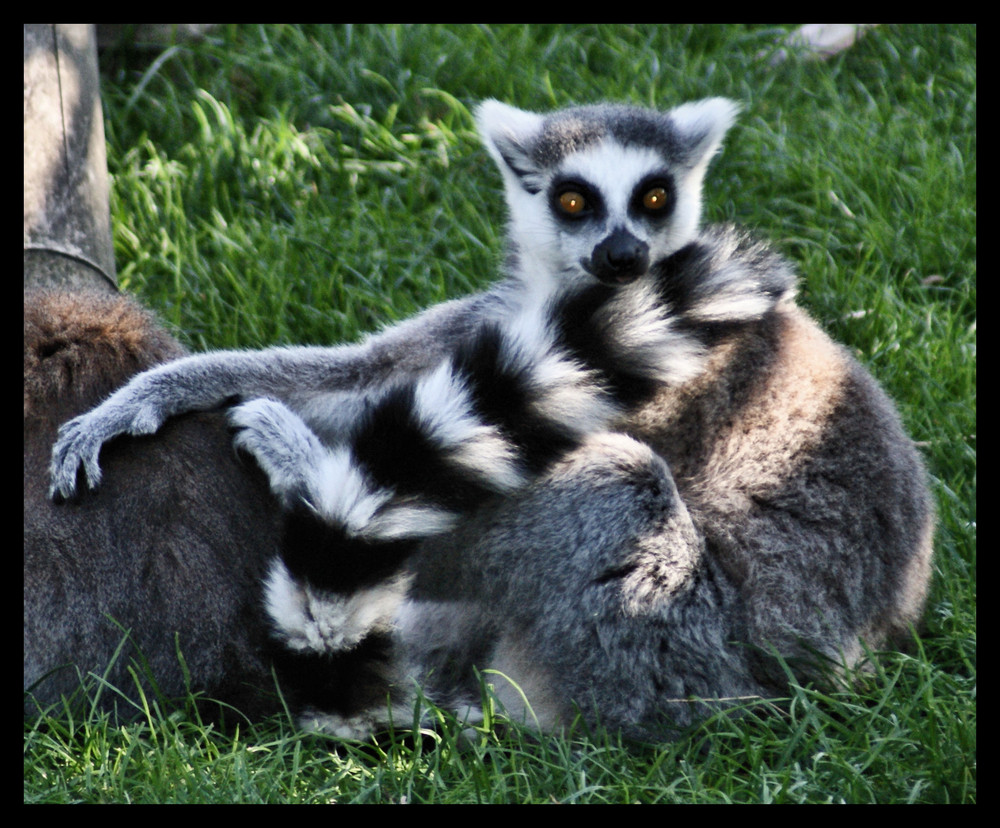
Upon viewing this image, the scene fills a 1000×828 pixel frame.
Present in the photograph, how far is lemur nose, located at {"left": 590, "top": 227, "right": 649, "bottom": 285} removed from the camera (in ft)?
10.7

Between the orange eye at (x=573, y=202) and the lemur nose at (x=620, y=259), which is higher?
the orange eye at (x=573, y=202)

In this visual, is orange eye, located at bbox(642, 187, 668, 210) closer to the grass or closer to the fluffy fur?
the grass

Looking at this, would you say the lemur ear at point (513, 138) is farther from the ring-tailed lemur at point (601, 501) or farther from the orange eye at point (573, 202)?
the ring-tailed lemur at point (601, 501)

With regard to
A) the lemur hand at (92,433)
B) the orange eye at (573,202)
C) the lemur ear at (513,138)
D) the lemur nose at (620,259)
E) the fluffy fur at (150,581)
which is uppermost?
the lemur ear at (513,138)

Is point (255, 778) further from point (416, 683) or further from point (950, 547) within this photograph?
point (950, 547)

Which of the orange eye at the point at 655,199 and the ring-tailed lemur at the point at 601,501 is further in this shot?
the orange eye at the point at 655,199

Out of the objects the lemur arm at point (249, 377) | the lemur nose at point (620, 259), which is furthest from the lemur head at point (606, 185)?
the lemur arm at point (249, 377)

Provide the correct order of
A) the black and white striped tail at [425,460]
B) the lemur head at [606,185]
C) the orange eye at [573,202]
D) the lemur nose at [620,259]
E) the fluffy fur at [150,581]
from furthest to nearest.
Answer: 1. the orange eye at [573,202]
2. the lemur head at [606,185]
3. the lemur nose at [620,259]
4. the fluffy fur at [150,581]
5. the black and white striped tail at [425,460]

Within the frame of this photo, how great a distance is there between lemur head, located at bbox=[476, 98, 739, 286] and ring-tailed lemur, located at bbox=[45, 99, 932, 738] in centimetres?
14

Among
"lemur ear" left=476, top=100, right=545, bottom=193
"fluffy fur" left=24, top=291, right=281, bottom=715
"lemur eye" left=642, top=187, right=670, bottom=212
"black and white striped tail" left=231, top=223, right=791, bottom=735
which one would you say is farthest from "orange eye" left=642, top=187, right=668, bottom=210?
"fluffy fur" left=24, top=291, right=281, bottom=715

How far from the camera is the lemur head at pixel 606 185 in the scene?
135 inches

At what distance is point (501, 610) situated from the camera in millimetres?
2910

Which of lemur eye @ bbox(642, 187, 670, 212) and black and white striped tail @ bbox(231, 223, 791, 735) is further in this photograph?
lemur eye @ bbox(642, 187, 670, 212)

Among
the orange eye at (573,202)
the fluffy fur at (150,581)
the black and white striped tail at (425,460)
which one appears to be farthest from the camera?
the orange eye at (573,202)
